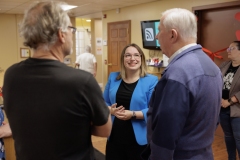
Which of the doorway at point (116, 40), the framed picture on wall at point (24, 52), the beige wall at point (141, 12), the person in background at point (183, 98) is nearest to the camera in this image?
the person in background at point (183, 98)

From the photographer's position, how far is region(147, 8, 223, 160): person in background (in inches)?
43.6

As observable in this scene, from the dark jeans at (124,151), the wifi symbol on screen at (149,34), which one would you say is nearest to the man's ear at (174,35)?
the dark jeans at (124,151)

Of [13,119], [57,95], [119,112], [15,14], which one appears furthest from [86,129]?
[15,14]

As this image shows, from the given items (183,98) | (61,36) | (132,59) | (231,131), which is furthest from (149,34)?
(61,36)

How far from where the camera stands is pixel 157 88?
1.19 meters

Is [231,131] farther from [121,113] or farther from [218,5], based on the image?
[218,5]

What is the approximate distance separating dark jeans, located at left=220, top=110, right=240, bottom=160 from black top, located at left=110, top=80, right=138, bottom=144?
50.3 inches

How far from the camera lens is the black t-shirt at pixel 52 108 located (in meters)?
0.91

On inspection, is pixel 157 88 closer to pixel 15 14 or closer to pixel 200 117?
pixel 200 117

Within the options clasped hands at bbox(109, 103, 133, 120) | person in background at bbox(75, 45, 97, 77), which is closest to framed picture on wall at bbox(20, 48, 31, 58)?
person in background at bbox(75, 45, 97, 77)

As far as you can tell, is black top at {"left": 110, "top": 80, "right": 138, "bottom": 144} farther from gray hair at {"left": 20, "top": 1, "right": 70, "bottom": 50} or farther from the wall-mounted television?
the wall-mounted television

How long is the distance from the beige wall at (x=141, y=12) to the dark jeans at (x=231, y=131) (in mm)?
2066

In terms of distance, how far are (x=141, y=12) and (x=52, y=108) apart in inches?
196

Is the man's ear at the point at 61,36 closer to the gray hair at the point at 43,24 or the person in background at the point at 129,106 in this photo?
the gray hair at the point at 43,24
